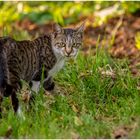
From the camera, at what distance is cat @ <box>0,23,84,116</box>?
7988 mm

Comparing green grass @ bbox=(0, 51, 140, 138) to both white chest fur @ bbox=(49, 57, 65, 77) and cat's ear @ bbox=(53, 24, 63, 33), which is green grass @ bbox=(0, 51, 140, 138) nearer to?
white chest fur @ bbox=(49, 57, 65, 77)

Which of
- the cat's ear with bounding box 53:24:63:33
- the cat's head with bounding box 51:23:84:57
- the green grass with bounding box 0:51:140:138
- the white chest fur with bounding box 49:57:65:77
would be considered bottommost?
the green grass with bounding box 0:51:140:138

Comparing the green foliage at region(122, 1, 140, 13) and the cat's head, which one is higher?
the green foliage at region(122, 1, 140, 13)

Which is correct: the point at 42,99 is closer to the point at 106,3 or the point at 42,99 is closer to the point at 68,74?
the point at 68,74

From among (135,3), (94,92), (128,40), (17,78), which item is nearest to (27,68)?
(17,78)

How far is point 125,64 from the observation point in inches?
382

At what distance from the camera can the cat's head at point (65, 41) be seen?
Answer: 861cm

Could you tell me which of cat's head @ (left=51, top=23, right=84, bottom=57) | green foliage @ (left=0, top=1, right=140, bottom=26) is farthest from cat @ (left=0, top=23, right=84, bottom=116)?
green foliage @ (left=0, top=1, right=140, bottom=26)

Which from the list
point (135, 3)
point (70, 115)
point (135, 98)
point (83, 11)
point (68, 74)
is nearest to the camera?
point (70, 115)

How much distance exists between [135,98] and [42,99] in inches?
49.2

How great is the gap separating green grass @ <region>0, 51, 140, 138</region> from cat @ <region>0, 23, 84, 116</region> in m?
0.30

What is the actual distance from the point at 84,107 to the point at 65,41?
1.04 meters

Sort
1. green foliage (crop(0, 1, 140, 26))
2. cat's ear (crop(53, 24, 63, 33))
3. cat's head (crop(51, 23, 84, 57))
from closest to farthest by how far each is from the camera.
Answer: cat's head (crop(51, 23, 84, 57))
cat's ear (crop(53, 24, 63, 33))
green foliage (crop(0, 1, 140, 26))

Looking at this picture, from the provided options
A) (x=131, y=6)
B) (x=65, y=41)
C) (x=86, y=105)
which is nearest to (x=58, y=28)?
(x=65, y=41)
